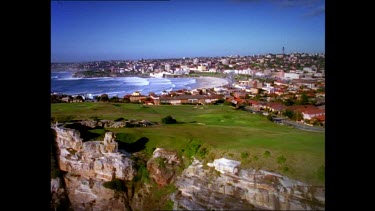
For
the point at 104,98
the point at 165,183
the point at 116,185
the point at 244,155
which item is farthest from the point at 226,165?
the point at 104,98

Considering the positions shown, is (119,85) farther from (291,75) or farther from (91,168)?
(291,75)

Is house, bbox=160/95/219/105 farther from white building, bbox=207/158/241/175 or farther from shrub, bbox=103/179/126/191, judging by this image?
shrub, bbox=103/179/126/191

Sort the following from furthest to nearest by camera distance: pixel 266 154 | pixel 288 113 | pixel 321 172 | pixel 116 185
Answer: pixel 288 113
pixel 116 185
pixel 266 154
pixel 321 172
